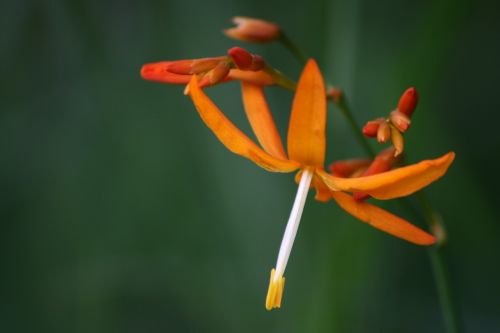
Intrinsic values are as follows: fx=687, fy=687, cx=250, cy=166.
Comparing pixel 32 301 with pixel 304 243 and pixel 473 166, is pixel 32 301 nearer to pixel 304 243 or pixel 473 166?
pixel 304 243

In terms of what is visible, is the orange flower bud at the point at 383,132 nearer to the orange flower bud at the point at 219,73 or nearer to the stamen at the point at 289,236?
the stamen at the point at 289,236

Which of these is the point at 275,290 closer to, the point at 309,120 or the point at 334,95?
the point at 309,120

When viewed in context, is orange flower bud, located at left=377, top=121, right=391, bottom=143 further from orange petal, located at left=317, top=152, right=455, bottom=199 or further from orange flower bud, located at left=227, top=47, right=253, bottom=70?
orange flower bud, located at left=227, top=47, right=253, bottom=70

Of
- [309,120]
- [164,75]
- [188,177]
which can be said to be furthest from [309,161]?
[188,177]

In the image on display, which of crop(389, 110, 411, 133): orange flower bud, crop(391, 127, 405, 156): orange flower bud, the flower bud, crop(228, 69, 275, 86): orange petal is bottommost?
the flower bud

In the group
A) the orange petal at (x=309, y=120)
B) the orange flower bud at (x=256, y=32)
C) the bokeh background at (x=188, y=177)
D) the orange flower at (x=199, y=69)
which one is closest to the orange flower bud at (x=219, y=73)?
the orange flower at (x=199, y=69)

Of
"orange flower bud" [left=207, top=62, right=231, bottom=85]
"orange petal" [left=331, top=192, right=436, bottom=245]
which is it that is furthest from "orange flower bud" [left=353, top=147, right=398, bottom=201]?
"orange flower bud" [left=207, top=62, right=231, bottom=85]
